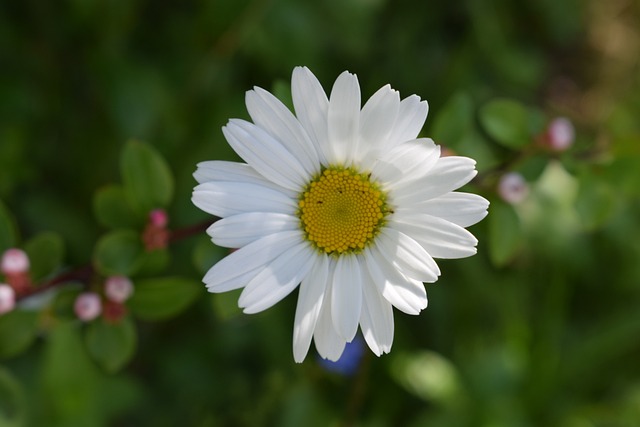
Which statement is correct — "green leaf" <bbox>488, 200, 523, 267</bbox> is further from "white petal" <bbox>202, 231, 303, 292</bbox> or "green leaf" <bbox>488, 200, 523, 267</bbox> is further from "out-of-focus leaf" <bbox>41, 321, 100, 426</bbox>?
"out-of-focus leaf" <bbox>41, 321, 100, 426</bbox>

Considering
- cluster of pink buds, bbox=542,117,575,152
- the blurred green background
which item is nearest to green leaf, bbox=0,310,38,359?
the blurred green background

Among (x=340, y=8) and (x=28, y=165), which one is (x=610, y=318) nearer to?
(x=340, y=8)

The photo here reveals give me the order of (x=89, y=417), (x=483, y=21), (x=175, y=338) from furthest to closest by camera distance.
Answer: (x=483, y=21)
(x=175, y=338)
(x=89, y=417)

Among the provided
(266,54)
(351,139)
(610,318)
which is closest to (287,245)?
(351,139)


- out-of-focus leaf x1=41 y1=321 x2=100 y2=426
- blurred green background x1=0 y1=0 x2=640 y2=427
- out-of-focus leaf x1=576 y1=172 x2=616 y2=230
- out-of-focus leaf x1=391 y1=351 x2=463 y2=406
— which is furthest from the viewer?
out-of-focus leaf x1=391 y1=351 x2=463 y2=406

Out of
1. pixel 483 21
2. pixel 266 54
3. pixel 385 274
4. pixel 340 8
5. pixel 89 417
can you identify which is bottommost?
pixel 89 417

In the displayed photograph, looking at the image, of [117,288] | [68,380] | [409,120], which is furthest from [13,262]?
[409,120]
